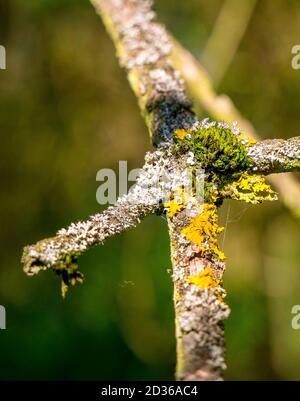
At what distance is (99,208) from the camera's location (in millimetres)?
3385

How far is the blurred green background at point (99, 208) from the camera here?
3123 mm

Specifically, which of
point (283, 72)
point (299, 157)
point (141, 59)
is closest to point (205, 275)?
point (299, 157)

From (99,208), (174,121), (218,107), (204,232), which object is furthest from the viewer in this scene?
(99,208)

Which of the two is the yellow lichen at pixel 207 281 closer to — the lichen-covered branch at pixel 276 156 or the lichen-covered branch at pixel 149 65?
the lichen-covered branch at pixel 276 156

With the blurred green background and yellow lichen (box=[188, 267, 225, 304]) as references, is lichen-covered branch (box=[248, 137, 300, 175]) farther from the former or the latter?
the blurred green background

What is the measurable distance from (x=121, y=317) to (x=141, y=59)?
6.52 ft

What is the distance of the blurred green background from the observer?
10.2 feet

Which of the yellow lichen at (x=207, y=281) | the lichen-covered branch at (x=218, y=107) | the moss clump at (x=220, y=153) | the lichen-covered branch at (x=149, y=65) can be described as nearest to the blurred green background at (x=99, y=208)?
the lichen-covered branch at (x=218, y=107)

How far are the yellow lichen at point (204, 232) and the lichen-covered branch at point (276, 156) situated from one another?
6.2 inches

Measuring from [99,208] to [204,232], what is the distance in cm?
240

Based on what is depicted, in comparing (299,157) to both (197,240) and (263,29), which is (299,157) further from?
(263,29)

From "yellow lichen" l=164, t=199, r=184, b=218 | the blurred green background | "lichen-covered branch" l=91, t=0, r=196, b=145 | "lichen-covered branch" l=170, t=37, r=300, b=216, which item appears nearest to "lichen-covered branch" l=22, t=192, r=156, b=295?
"yellow lichen" l=164, t=199, r=184, b=218

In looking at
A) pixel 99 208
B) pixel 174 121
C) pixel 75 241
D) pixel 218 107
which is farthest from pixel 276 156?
pixel 99 208

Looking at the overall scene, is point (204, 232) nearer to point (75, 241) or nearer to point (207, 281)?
point (207, 281)
